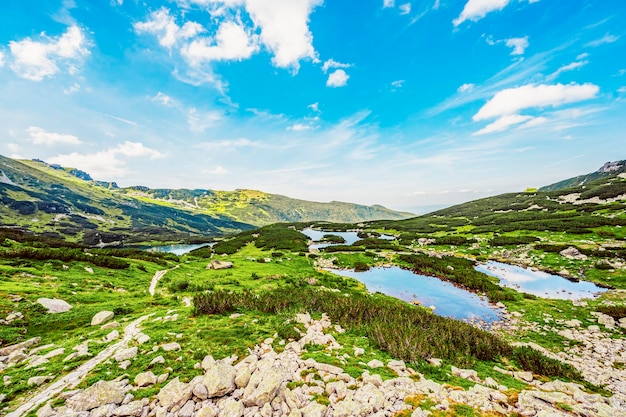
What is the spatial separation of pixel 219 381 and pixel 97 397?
2.83 meters

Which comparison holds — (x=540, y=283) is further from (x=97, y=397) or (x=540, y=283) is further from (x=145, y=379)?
(x=97, y=397)

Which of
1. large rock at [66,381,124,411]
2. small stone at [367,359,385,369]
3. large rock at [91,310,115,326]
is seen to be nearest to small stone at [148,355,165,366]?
large rock at [66,381,124,411]

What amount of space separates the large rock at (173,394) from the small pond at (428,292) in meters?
19.5

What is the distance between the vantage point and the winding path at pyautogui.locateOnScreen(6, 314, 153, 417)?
6160mm

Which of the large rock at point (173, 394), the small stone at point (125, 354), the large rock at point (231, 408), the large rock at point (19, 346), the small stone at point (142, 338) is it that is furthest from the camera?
the small stone at point (142, 338)

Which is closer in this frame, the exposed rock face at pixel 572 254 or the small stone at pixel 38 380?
the small stone at pixel 38 380

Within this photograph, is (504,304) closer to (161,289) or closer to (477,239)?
(161,289)

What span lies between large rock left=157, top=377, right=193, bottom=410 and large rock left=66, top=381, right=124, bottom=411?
0.98 meters

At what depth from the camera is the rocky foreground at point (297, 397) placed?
615 centimetres

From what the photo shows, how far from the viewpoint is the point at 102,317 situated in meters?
12.0

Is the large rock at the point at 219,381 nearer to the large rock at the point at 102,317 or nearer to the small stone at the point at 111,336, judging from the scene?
the small stone at the point at 111,336

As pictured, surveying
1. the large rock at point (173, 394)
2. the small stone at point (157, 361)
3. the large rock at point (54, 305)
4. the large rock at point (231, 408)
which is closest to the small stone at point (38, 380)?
the small stone at point (157, 361)

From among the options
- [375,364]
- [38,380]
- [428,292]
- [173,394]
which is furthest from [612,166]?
[38,380]

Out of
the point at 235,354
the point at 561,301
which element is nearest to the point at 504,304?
the point at 561,301
